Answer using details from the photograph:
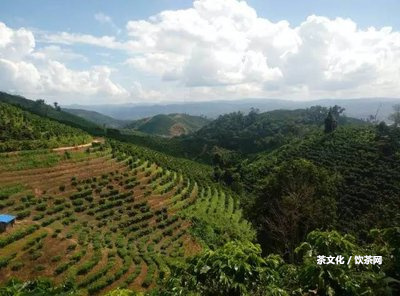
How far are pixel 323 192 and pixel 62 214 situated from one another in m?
25.8

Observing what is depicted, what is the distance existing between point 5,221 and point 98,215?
1125 cm

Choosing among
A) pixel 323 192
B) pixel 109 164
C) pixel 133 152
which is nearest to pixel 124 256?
pixel 323 192

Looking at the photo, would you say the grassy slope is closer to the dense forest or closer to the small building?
the dense forest

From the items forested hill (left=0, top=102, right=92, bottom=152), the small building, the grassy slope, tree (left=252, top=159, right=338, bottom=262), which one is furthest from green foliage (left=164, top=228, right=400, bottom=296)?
forested hill (left=0, top=102, right=92, bottom=152)

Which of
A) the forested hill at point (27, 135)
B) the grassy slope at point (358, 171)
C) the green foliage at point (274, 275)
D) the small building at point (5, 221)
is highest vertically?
the green foliage at point (274, 275)

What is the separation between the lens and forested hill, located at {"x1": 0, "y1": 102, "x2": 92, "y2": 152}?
51562 mm

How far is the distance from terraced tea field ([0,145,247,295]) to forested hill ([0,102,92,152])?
2079mm

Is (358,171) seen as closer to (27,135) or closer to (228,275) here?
(27,135)

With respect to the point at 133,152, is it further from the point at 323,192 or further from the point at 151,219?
the point at 323,192

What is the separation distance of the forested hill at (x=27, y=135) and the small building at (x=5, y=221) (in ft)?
57.3

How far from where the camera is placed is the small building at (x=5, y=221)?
3334 centimetres

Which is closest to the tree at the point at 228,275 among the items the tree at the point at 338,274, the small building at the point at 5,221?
the tree at the point at 338,274

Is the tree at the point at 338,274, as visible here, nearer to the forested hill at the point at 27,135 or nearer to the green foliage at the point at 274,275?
the green foliage at the point at 274,275

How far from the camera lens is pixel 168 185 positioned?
58000 mm
